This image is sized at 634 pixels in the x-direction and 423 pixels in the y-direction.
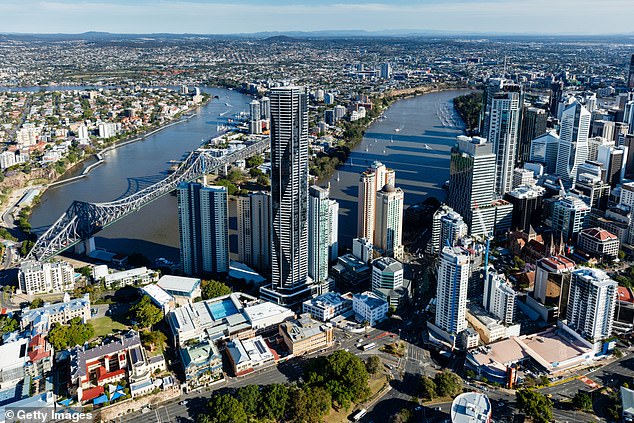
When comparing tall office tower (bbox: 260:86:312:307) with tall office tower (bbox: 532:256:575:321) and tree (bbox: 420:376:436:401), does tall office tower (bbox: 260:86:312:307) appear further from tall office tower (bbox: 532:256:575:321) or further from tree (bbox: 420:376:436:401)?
tall office tower (bbox: 532:256:575:321)

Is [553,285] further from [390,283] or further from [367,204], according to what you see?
[367,204]

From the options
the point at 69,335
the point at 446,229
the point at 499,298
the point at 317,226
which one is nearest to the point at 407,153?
the point at 446,229

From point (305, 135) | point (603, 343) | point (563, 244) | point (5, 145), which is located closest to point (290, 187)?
point (305, 135)

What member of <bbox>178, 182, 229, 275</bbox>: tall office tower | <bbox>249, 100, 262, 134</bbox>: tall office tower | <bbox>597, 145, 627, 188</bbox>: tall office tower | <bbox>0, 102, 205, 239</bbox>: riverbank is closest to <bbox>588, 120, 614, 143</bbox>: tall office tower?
<bbox>597, 145, 627, 188</bbox>: tall office tower

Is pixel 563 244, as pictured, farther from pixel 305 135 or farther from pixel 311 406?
pixel 311 406

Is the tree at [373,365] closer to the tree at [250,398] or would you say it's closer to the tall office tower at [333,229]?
the tree at [250,398]

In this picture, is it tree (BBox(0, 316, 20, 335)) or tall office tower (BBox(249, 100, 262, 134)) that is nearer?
tree (BBox(0, 316, 20, 335))
